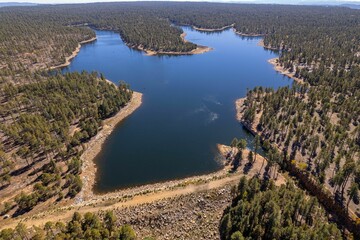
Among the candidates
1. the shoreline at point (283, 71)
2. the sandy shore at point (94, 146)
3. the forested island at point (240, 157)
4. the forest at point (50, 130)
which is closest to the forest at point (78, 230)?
the forested island at point (240, 157)

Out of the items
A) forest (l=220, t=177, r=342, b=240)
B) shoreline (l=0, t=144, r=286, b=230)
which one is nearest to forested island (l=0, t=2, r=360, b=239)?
forest (l=220, t=177, r=342, b=240)

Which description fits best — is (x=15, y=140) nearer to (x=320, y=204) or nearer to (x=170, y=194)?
(x=170, y=194)

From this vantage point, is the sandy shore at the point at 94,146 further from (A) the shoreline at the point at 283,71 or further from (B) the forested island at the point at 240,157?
(A) the shoreline at the point at 283,71

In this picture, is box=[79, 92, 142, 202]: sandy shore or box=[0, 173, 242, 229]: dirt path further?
box=[79, 92, 142, 202]: sandy shore

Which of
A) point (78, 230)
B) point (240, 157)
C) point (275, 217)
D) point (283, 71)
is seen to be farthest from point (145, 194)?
point (283, 71)

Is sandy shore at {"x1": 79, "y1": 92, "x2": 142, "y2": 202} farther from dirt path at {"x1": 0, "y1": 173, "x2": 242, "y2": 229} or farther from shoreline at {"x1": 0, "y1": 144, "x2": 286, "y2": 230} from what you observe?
dirt path at {"x1": 0, "y1": 173, "x2": 242, "y2": 229}

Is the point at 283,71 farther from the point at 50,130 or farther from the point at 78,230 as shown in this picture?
the point at 78,230
